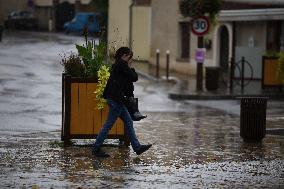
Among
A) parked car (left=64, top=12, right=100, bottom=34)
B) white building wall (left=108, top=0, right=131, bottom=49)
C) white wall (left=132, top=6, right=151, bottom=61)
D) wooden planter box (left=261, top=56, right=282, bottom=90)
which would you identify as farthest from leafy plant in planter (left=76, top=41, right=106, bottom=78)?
parked car (left=64, top=12, right=100, bottom=34)

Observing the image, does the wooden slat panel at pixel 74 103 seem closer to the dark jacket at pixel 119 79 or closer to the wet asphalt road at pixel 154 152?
the wet asphalt road at pixel 154 152

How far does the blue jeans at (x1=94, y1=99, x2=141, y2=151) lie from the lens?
→ 512 inches

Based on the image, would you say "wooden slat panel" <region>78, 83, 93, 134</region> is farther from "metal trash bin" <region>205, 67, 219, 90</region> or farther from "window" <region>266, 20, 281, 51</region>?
"window" <region>266, 20, 281, 51</region>

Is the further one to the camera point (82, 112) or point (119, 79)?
point (82, 112)

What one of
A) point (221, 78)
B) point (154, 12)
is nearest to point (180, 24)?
point (154, 12)

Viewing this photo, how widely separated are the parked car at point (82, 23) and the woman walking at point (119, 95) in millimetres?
47744

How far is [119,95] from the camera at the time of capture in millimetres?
12906

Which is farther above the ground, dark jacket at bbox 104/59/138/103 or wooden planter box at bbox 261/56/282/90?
dark jacket at bbox 104/59/138/103

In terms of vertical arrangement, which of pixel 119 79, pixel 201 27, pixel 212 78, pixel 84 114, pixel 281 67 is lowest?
pixel 212 78

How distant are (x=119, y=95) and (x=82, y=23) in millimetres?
49901

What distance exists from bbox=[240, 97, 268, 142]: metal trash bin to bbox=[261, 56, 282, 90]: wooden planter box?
41.2 feet

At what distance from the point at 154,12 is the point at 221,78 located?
8.29 meters

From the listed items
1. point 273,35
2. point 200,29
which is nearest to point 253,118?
point 200,29

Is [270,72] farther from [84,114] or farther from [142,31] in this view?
[84,114]
